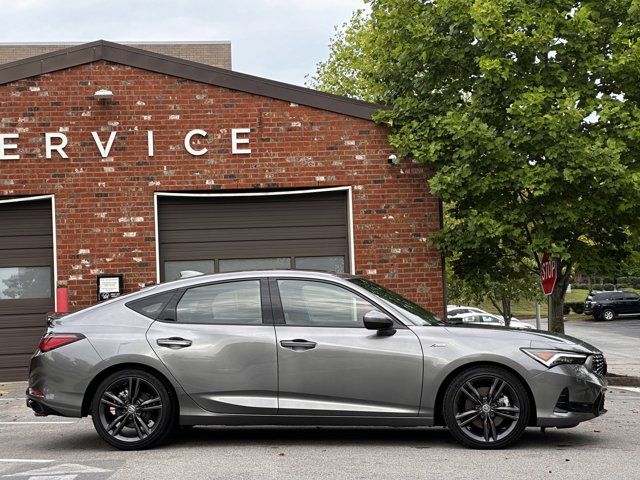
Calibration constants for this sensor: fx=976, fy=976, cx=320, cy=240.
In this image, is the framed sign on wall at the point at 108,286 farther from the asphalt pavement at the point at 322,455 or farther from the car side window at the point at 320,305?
the car side window at the point at 320,305

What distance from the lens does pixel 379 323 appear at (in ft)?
25.9

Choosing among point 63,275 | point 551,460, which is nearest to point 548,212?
point 63,275

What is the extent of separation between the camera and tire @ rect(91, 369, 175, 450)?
26.3 ft

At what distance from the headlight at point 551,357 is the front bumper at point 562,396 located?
4cm

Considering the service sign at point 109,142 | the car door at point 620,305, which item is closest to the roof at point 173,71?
the service sign at point 109,142

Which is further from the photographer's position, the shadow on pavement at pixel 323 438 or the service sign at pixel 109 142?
the service sign at pixel 109 142

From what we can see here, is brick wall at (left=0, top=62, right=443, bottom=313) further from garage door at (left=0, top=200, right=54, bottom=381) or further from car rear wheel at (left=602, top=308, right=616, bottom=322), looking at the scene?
car rear wheel at (left=602, top=308, right=616, bottom=322)

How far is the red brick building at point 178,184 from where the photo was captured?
15.4 meters

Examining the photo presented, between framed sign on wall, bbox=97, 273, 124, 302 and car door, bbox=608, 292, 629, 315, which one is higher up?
framed sign on wall, bbox=97, 273, 124, 302

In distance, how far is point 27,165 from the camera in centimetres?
1536

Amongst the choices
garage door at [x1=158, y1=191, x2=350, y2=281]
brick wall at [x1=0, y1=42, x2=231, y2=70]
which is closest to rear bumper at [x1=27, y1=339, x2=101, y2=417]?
garage door at [x1=158, y1=191, x2=350, y2=281]

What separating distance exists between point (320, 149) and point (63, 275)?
452 centimetres

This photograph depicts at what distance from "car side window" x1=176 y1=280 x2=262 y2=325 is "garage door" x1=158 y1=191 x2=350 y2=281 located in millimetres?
7273

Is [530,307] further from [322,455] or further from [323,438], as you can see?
[322,455]
